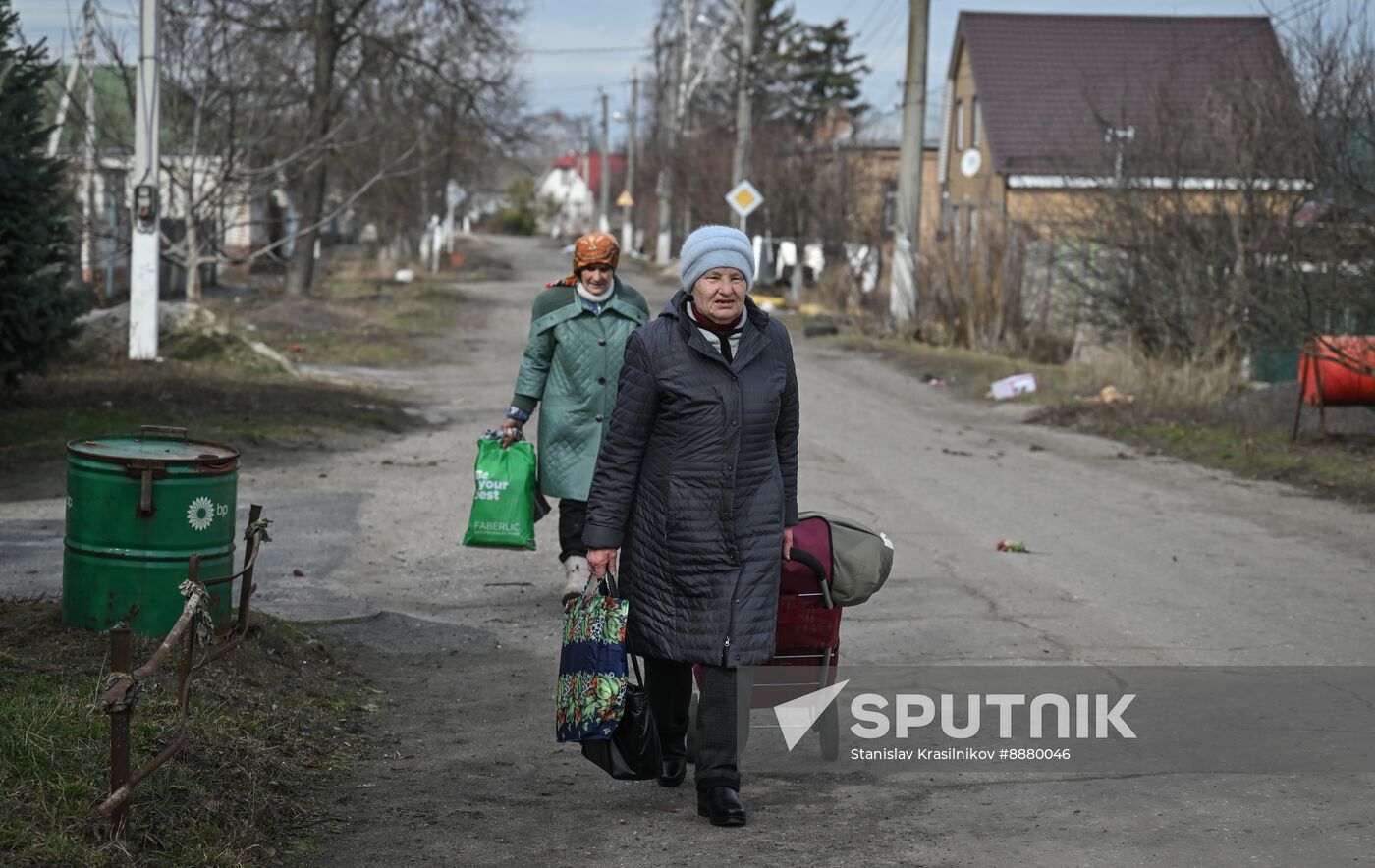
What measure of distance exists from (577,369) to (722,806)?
2.89 metres

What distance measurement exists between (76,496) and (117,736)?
2.12 metres

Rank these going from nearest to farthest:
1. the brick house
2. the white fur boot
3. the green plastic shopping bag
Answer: the green plastic shopping bag < the white fur boot < the brick house

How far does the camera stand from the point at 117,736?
→ 155 inches

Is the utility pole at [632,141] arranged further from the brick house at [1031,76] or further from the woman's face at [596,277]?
the woman's face at [596,277]

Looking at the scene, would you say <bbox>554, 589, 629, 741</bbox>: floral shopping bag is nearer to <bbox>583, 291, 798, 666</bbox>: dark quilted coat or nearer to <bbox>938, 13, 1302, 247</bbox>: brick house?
<bbox>583, 291, 798, 666</bbox>: dark quilted coat

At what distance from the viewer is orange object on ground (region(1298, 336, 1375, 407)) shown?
13714 millimetres

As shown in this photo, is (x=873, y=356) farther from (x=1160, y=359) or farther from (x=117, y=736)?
(x=117, y=736)

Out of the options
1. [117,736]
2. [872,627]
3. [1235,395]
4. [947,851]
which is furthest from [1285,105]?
[117,736]

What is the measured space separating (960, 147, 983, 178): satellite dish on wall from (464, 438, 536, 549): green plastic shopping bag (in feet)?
118

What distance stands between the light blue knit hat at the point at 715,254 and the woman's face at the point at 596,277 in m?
2.26

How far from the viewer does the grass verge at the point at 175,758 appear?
13.4 ft

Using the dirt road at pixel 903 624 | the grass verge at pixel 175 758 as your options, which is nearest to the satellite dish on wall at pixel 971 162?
the dirt road at pixel 903 624

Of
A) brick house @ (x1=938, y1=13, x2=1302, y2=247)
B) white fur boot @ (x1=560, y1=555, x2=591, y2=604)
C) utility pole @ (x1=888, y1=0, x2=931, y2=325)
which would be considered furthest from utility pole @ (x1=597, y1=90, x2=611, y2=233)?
white fur boot @ (x1=560, y1=555, x2=591, y2=604)

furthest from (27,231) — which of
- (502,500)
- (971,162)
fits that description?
(971,162)
